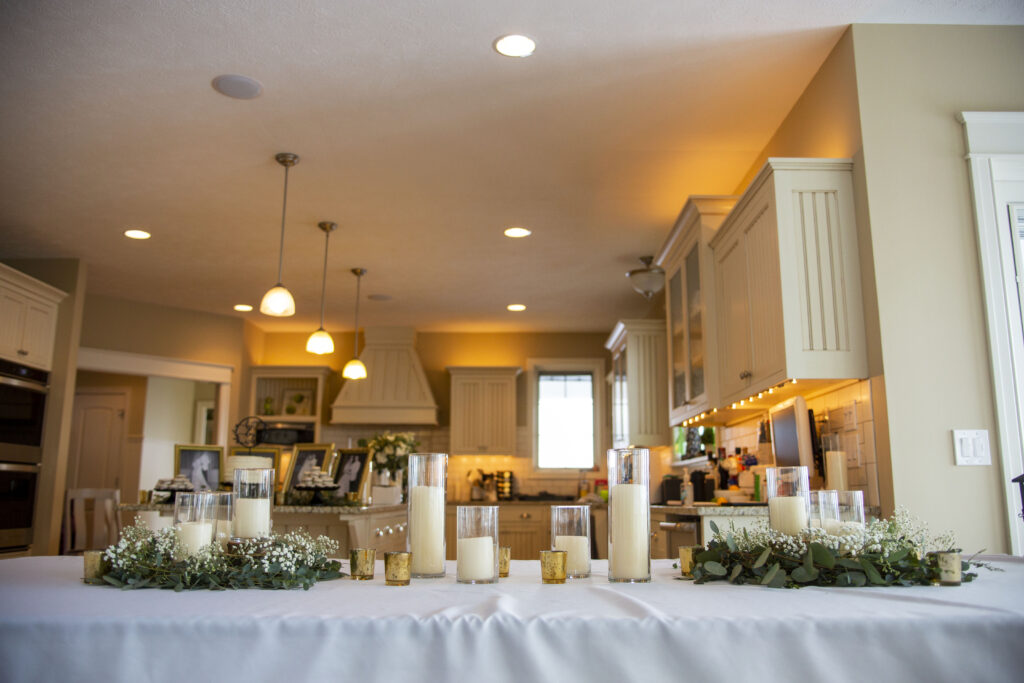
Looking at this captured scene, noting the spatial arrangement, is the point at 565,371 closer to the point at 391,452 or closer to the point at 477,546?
the point at 391,452

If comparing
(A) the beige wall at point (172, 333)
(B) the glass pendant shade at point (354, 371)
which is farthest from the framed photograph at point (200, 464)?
(A) the beige wall at point (172, 333)

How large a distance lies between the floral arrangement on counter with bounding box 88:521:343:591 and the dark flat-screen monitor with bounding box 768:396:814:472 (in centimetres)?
226

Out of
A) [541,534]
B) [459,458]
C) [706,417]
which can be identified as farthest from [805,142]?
[459,458]

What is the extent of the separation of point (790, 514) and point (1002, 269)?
1.92m

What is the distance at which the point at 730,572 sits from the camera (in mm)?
1488

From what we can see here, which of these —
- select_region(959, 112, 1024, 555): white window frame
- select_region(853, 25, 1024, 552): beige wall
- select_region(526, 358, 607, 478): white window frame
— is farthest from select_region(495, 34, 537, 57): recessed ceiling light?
select_region(526, 358, 607, 478): white window frame

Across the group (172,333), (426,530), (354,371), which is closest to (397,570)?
(426,530)

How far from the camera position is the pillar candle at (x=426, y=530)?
1.53 metres

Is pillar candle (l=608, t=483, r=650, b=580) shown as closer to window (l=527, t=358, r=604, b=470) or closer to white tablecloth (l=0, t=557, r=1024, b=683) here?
white tablecloth (l=0, t=557, r=1024, b=683)

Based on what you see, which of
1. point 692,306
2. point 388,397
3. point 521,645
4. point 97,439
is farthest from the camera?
point 97,439

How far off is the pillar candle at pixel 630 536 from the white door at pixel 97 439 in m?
8.61

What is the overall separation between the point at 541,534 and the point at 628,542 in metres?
6.40

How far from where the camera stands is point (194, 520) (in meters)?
1.51

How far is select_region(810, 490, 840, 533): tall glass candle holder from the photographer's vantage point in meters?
1.58
